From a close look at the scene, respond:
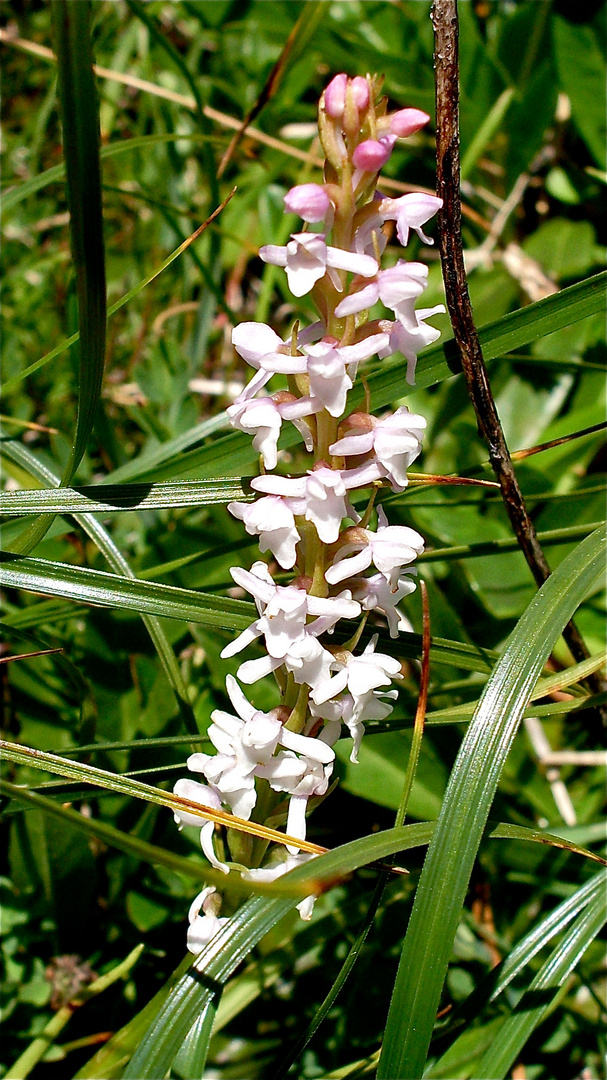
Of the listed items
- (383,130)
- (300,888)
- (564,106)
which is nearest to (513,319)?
(383,130)

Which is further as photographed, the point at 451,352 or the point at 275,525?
the point at 451,352

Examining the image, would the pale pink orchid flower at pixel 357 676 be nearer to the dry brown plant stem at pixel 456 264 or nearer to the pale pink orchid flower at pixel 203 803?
the pale pink orchid flower at pixel 203 803

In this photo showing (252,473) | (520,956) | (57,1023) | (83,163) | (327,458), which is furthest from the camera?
(252,473)

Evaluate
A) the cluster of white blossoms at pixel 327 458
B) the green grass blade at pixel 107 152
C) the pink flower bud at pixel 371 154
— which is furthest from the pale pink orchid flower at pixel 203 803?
the green grass blade at pixel 107 152

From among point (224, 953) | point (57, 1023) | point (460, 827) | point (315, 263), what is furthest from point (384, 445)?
point (57, 1023)

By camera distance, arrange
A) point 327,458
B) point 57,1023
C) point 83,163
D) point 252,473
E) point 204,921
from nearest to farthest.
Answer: point 83,163 < point 327,458 < point 204,921 < point 57,1023 < point 252,473

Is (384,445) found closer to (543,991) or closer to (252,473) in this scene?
(543,991)

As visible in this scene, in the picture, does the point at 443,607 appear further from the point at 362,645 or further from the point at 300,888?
the point at 300,888
